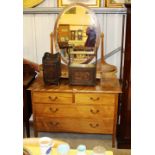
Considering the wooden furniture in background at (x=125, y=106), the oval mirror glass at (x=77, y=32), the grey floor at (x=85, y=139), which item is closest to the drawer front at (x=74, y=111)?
the wooden furniture in background at (x=125, y=106)

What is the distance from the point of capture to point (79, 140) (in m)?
2.69

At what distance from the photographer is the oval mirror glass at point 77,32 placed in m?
2.54

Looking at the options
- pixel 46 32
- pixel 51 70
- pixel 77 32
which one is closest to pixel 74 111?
pixel 51 70

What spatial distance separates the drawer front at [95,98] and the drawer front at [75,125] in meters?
0.19

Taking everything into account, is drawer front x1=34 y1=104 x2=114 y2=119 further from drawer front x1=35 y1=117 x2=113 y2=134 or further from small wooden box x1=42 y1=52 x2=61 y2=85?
small wooden box x1=42 y1=52 x2=61 y2=85

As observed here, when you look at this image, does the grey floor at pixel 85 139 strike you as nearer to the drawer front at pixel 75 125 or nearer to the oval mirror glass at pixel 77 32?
the drawer front at pixel 75 125

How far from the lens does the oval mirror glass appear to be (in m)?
2.54

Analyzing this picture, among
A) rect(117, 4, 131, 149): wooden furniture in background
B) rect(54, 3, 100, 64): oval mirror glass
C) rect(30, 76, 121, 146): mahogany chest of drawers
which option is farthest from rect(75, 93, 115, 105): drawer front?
rect(54, 3, 100, 64): oval mirror glass
